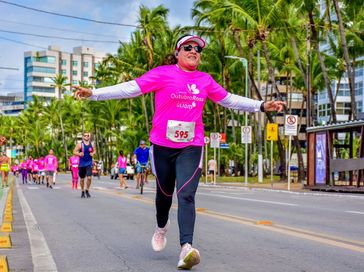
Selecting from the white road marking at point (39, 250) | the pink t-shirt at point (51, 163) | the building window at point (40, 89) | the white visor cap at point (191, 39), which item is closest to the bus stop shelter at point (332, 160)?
the pink t-shirt at point (51, 163)

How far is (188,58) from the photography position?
6.55 metres

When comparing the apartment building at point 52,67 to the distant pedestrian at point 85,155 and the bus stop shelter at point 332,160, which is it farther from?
the distant pedestrian at point 85,155

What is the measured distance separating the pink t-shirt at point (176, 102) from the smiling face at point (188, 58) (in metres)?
0.06

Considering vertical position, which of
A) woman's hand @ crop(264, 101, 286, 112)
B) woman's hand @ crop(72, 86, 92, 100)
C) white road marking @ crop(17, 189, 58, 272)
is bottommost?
white road marking @ crop(17, 189, 58, 272)

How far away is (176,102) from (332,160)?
21.7 metres

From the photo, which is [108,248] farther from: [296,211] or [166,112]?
[296,211]

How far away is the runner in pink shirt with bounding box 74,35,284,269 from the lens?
641 centimetres

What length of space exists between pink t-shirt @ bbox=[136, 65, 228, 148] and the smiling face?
0.20 ft

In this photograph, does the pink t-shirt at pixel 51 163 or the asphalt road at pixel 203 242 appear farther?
the pink t-shirt at pixel 51 163

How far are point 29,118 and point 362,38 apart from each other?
81135mm

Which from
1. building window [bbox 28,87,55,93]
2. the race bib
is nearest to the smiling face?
the race bib

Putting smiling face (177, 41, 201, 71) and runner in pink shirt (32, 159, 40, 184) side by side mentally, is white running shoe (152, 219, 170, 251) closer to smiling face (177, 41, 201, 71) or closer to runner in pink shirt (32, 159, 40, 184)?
→ smiling face (177, 41, 201, 71)

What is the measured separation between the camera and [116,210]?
14.3m

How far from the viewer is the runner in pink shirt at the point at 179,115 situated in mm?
6414
